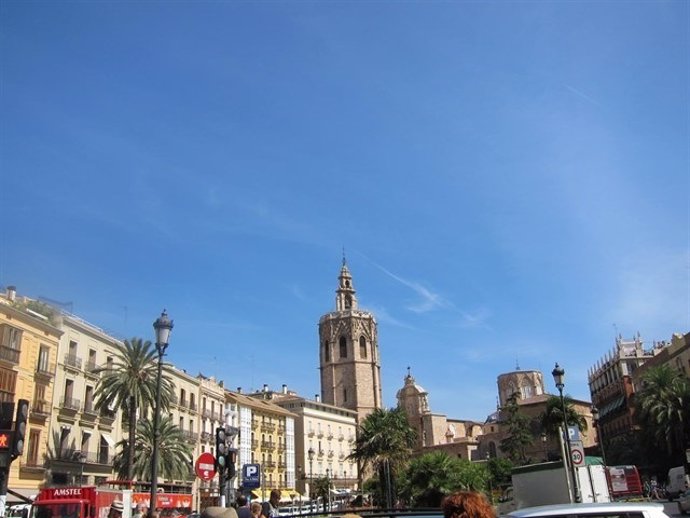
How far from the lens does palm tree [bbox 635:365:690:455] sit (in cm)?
4659

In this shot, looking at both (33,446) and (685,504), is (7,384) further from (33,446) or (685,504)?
(685,504)

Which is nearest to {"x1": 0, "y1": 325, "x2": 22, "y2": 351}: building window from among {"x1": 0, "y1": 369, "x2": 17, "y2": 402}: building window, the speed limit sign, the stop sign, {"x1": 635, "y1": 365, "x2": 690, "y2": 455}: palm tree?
{"x1": 0, "y1": 369, "x2": 17, "y2": 402}: building window

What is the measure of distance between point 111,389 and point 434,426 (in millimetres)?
83559

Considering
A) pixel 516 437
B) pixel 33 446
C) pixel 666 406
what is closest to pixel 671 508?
pixel 666 406

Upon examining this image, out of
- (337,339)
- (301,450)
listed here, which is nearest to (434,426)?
(337,339)

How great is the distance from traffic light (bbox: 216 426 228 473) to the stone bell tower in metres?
88.0

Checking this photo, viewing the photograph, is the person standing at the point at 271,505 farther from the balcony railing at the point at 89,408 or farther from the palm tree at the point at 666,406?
the palm tree at the point at 666,406

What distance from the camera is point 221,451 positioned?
1378cm

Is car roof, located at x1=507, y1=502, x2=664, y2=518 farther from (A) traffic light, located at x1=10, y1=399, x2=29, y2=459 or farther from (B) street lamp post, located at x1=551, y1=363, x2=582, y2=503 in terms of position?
(B) street lamp post, located at x1=551, y1=363, x2=582, y2=503

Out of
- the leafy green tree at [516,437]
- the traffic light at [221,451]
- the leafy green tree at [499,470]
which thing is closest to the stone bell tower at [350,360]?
the leafy green tree at [516,437]

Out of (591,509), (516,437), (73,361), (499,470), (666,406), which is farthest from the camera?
(516,437)

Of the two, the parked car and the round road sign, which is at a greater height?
the round road sign

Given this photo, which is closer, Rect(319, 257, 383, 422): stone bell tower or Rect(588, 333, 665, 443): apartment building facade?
Rect(588, 333, 665, 443): apartment building facade

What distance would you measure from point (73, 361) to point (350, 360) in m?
67.8
